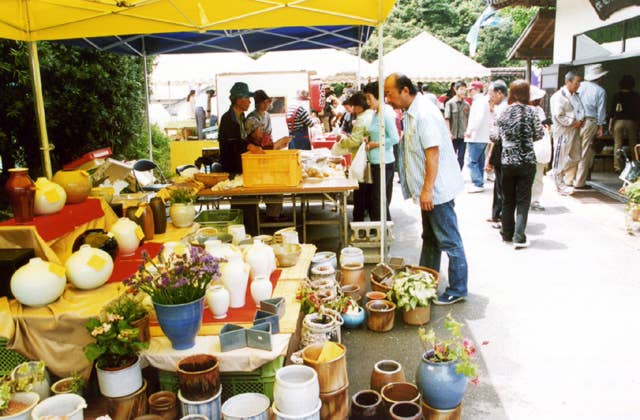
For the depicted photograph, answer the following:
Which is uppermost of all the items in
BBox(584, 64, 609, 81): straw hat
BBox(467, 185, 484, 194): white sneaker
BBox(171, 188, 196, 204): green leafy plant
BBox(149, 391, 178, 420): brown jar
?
BBox(584, 64, 609, 81): straw hat

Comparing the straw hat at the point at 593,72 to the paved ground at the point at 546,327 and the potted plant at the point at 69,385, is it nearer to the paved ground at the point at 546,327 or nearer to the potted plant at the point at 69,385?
the paved ground at the point at 546,327

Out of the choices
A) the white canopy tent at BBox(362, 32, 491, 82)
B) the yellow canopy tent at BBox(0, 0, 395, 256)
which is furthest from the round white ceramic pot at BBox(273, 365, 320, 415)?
the white canopy tent at BBox(362, 32, 491, 82)

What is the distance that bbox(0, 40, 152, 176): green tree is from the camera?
20.3 feet

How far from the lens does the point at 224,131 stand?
6266 millimetres

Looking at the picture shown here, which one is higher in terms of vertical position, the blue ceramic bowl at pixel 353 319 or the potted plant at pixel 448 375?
the potted plant at pixel 448 375

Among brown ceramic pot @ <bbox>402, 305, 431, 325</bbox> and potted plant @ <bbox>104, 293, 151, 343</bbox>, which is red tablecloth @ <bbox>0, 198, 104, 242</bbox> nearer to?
potted plant @ <bbox>104, 293, 151, 343</bbox>

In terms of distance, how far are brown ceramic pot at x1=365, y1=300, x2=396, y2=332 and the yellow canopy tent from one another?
881 millimetres

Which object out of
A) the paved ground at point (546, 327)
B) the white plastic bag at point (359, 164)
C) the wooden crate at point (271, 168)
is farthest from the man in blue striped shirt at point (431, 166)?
the white plastic bag at point (359, 164)

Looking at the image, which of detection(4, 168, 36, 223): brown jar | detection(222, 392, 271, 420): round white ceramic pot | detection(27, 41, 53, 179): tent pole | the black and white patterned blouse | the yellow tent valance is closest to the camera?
detection(222, 392, 271, 420): round white ceramic pot

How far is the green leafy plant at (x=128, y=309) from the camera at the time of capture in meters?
Answer: 2.69

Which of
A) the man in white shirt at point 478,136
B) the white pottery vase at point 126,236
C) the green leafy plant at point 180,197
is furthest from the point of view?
the man in white shirt at point 478,136

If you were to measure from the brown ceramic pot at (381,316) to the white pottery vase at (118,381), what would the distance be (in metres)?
1.96

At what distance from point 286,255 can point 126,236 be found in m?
1.13

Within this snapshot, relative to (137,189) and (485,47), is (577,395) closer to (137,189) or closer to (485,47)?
(137,189)
